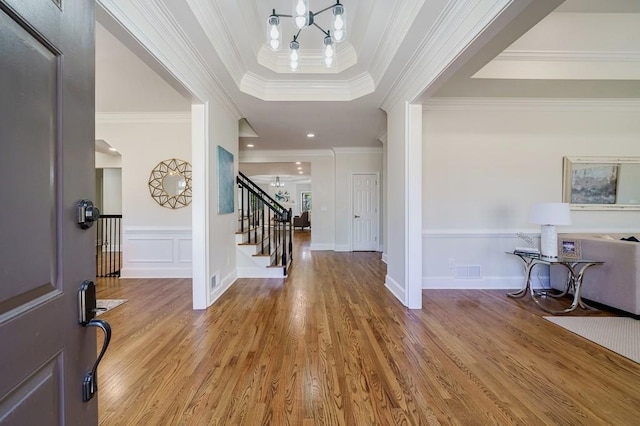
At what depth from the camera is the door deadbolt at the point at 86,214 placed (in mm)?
715

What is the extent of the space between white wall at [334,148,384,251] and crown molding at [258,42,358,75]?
3.59m

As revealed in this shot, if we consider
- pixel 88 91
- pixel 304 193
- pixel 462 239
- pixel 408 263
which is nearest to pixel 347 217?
pixel 462 239

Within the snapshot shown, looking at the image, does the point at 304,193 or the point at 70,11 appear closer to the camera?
the point at 70,11

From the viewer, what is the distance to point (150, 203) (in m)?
4.64

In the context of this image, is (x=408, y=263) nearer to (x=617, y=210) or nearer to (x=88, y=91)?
(x=88, y=91)

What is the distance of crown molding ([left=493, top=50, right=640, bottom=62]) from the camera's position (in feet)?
10.2

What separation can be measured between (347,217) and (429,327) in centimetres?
463

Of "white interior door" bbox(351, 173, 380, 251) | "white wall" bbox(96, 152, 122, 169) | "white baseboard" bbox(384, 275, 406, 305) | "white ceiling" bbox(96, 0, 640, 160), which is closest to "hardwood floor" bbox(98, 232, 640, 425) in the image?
"white baseboard" bbox(384, 275, 406, 305)

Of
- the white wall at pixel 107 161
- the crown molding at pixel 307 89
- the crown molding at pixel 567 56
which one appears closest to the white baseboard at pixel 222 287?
the crown molding at pixel 307 89

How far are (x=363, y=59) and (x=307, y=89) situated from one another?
88 cm

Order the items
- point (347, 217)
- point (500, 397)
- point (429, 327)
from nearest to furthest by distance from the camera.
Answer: point (500, 397) → point (429, 327) → point (347, 217)

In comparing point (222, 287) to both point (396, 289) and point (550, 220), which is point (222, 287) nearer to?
point (396, 289)

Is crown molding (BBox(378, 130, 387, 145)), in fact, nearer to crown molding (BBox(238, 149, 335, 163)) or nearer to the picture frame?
crown molding (BBox(238, 149, 335, 163))

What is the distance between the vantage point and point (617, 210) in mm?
3961
